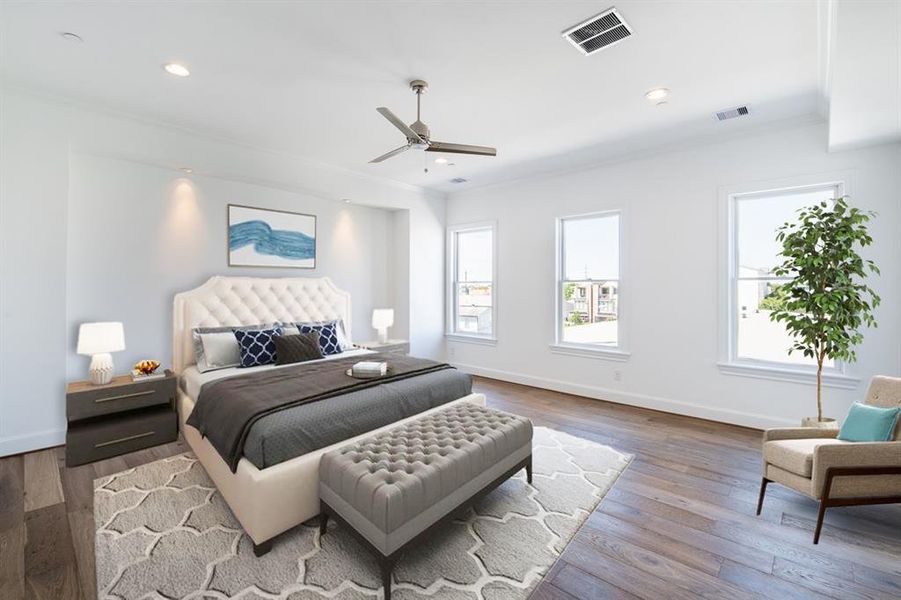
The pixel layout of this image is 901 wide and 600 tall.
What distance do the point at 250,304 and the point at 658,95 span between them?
180 inches

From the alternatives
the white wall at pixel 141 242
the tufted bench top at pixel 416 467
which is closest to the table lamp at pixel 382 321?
the white wall at pixel 141 242

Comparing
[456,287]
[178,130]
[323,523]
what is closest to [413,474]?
[323,523]

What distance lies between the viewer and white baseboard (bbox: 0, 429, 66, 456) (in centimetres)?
318

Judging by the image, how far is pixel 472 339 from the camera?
6.33m

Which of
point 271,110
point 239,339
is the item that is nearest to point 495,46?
point 271,110

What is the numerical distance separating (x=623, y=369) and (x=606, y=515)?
8.64 ft

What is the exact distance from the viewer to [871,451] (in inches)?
83.3

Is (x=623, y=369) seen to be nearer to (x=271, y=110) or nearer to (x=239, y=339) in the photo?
(x=239, y=339)

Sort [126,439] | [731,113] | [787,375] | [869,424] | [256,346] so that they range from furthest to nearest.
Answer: [256,346] → [787,375] → [731,113] → [126,439] → [869,424]

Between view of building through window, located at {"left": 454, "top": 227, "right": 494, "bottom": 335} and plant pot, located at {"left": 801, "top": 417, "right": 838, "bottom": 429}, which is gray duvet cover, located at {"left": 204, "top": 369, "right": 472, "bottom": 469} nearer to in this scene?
plant pot, located at {"left": 801, "top": 417, "right": 838, "bottom": 429}

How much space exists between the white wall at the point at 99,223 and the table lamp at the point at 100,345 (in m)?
0.30

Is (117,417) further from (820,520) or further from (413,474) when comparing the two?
(820,520)

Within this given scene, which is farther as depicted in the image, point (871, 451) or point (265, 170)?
Answer: point (265, 170)

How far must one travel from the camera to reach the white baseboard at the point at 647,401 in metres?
3.92
